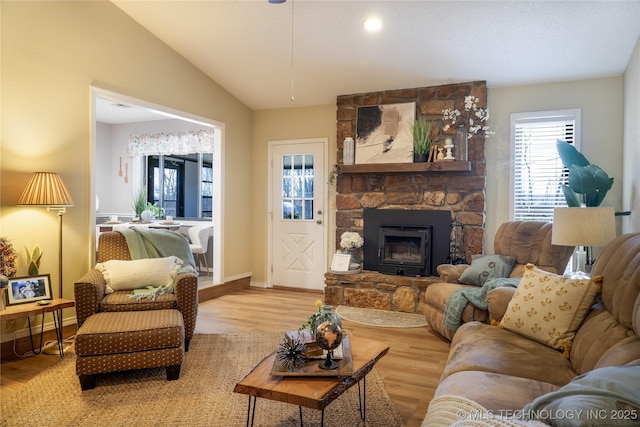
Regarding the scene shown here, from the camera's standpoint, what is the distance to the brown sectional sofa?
1553 millimetres

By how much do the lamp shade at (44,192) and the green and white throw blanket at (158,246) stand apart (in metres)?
0.59

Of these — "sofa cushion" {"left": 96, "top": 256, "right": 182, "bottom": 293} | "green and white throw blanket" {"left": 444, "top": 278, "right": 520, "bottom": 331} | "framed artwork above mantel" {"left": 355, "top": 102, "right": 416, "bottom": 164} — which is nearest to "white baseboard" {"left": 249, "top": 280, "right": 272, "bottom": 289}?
"framed artwork above mantel" {"left": 355, "top": 102, "right": 416, "bottom": 164}

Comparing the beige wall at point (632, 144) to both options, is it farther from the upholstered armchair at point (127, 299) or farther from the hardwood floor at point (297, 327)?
the upholstered armchair at point (127, 299)

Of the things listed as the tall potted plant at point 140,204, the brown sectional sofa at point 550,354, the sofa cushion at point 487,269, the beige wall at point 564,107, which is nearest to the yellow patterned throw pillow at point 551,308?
the brown sectional sofa at point 550,354

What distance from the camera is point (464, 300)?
3.16 metres

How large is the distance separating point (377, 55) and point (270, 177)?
2.37 m

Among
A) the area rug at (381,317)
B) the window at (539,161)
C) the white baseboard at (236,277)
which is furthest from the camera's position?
the white baseboard at (236,277)

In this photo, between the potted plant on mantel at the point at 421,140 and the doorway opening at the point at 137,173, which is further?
the doorway opening at the point at 137,173

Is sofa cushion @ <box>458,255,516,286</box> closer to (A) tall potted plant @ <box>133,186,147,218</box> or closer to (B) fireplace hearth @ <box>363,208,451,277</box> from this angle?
(B) fireplace hearth @ <box>363,208,451,277</box>

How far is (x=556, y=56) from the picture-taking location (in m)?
3.92

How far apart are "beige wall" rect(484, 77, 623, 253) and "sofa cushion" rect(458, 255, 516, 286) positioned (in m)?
1.01

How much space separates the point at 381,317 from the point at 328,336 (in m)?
2.57

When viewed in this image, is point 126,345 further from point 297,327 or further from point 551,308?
point 551,308

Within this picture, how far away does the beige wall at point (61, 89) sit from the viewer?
123 inches
